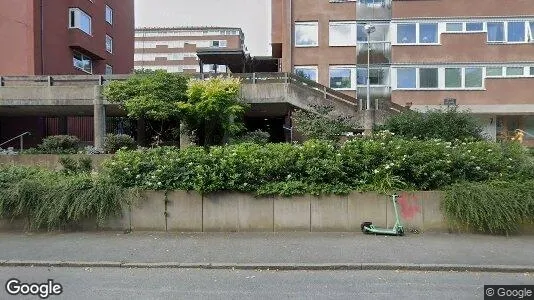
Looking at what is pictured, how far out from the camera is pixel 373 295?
5.76 meters

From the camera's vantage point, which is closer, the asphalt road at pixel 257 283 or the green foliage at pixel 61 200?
the asphalt road at pixel 257 283

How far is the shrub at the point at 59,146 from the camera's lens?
17.1m

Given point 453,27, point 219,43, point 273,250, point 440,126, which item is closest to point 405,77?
point 453,27

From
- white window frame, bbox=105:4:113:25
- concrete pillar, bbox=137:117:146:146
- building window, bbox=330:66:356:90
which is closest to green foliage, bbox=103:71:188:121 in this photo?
concrete pillar, bbox=137:117:146:146

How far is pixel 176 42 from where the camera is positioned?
91.9 m

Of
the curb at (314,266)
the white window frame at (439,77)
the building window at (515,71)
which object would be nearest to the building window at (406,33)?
the white window frame at (439,77)

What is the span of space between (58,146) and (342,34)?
18.1 m

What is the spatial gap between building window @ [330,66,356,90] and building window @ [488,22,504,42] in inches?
328

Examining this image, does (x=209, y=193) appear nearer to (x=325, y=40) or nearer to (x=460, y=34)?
(x=325, y=40)

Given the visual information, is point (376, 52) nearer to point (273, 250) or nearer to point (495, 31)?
point (495, 31)

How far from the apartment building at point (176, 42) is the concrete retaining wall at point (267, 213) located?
82735mm

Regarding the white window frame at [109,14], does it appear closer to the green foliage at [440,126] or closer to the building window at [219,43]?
the green foliage at [440,126]

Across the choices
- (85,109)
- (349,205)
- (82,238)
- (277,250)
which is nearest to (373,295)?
(277,250)

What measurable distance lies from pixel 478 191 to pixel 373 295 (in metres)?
4.69
